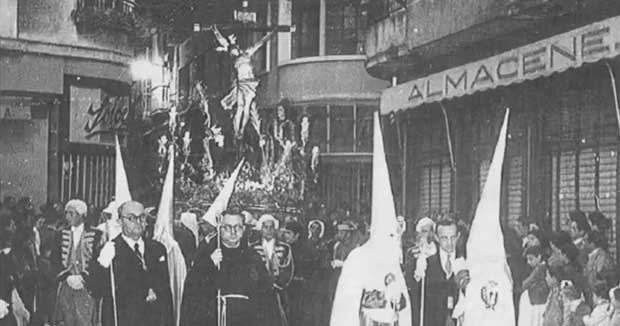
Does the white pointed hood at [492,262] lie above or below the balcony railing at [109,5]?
below

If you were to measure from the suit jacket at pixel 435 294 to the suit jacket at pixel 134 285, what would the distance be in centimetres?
114

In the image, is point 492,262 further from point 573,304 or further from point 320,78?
point 320,78

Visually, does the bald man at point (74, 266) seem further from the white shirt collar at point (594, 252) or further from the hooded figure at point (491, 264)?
the white shirt collar at point (594, 252)

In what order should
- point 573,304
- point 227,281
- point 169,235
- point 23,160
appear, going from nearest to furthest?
1. point 573,304
2. point 227,281
3. point 23,160
4. point 169,235

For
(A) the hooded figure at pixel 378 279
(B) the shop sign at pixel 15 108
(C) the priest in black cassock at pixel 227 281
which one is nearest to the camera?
(A) the hooded figure at pixel 378 279

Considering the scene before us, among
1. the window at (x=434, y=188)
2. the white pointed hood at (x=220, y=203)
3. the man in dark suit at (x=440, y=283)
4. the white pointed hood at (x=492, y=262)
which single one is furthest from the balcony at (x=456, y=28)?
the white pointed hood at (x=492, y=262)

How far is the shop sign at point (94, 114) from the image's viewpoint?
6.45 metres

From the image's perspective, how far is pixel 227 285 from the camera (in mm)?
5621

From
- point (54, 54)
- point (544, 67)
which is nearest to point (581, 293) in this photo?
point (544, 67)

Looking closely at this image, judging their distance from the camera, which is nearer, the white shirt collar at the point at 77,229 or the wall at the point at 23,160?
the wall at the point at 23,160

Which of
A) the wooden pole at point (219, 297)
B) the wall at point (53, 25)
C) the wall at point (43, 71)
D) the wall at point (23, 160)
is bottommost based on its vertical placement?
the wooden pole at point (219, 297)

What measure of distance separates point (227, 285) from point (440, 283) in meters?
0.98

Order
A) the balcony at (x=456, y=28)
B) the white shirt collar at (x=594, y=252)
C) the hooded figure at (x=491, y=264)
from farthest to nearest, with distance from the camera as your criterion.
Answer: the balcony at (x=456, y=28)
the hooded figure at (x=491, y=264)
the white shirt collar at (x=594, y=252)

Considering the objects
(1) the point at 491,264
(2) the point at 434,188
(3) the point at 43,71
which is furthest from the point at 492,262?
(3) the point at 43,71
